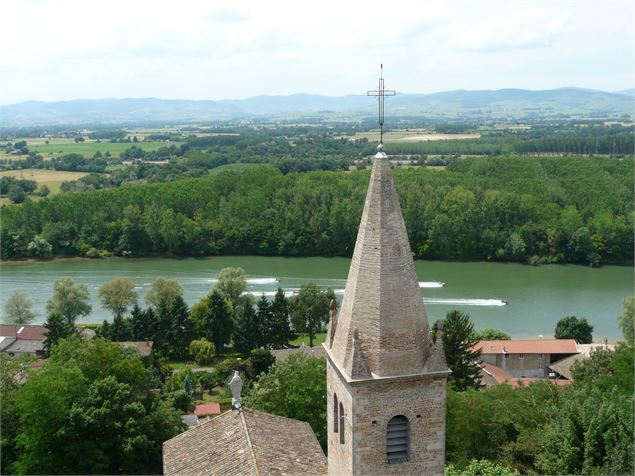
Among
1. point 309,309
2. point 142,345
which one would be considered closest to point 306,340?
point 309,309

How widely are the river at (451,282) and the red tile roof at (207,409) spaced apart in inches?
705

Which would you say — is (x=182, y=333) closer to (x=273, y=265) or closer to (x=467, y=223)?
(x=273, y=265)

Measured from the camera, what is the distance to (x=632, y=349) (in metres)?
23.7

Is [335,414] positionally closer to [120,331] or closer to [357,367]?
[357,367]

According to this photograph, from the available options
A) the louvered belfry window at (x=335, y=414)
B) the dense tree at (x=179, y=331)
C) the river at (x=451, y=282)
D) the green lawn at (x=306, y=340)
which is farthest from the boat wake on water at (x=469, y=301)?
the louvered belfry window at (x=335, y=414)

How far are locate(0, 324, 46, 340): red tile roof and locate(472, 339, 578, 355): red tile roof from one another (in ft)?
80.0

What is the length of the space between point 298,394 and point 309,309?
62.1 feet

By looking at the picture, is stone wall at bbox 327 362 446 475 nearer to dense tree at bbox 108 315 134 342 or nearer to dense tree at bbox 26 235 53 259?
dense tree at bbox 108 315 134 342

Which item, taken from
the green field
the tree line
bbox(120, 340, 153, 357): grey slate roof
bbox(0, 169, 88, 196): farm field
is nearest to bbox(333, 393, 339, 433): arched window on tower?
A: bbox(120, 340, 153, 357): grey slate roof

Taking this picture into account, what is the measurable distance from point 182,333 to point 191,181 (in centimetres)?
4469

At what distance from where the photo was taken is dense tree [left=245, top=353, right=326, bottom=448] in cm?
2000

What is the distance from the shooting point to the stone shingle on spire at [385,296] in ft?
35.2

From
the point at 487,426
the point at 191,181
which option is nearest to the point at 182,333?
the point at 487,426

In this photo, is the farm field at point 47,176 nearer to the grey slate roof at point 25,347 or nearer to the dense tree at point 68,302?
the dense tree at point 68,302
